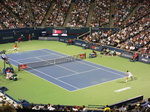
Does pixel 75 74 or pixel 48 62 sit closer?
pixel 75 74

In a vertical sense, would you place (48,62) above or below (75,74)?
above

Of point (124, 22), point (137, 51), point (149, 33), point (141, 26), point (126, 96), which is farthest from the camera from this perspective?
point (124, 22)

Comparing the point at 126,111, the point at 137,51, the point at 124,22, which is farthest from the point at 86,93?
the point at 124,22

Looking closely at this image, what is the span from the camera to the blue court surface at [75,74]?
25.9 metres

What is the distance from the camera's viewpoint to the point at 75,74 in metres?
28.9

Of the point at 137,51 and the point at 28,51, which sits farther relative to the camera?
the point at 28,51

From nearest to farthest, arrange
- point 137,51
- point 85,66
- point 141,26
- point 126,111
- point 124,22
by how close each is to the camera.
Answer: point 126,111 → point 85,66 → point 137,51 → point 141,26 → point 124,22

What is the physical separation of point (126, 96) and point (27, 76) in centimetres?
1181

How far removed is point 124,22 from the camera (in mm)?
48281

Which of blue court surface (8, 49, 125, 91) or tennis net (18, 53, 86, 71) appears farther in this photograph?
tennis net (18, 53, 86, 71)

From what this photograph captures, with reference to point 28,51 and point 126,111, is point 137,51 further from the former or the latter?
point 126,111

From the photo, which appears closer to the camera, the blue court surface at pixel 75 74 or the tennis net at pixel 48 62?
the blue court surface at pixel 75 74

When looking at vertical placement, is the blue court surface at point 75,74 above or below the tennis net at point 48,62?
below

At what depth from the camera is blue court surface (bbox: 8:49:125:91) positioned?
2588 centimetres
